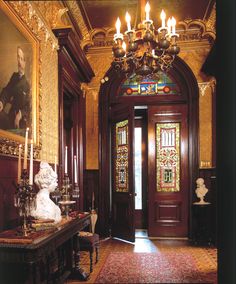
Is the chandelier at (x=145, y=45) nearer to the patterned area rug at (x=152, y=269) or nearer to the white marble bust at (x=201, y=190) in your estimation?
the patterned area rug at (x=152, y=269)

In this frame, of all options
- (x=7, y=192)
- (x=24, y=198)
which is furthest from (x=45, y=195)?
(x=24, y=198)

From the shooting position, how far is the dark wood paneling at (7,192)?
270cm

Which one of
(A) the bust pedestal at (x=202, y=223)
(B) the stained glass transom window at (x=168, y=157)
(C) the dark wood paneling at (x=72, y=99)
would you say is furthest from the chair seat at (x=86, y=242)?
(B) the stained glass transom window at (x=168, y=157)

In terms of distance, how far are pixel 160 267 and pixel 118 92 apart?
3880mm

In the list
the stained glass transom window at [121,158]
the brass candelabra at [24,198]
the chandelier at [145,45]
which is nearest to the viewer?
the brass candelabra at [24,198]

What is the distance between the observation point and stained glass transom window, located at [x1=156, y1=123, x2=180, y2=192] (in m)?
6.48

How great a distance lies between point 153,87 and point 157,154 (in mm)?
1491

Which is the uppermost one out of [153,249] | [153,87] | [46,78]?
Answer: [153,87]

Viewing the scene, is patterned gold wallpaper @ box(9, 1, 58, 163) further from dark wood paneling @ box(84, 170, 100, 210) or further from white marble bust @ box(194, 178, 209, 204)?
white marble bust @ box(194, 178, 209, 204)

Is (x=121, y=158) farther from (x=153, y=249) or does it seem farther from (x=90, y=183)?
(x=153, y=249)

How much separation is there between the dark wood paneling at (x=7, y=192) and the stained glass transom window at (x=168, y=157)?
13.2ft

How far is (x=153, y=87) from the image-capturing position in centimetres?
669

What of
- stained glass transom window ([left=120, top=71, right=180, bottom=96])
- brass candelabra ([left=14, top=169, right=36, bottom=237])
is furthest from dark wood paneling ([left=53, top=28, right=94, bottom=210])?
brass candelabra ([left=14, top=169, right=36, bottom=237])

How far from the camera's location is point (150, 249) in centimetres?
536
